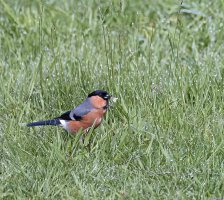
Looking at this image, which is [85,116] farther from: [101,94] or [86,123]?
[101,94]

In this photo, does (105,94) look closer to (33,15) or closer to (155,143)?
(155,143)

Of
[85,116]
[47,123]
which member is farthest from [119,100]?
[47,123]

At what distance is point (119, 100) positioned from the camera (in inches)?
223

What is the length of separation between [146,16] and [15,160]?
3002 mm

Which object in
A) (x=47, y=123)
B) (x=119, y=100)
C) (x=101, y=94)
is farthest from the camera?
(x=119, y=100)

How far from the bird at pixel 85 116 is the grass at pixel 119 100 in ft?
0.27

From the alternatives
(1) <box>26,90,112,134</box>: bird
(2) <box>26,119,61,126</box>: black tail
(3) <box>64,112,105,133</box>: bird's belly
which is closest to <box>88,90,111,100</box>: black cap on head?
(1) <box>26,90,112,134</box>: bird

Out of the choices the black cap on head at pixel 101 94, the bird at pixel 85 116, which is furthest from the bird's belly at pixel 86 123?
the black cap on head at pixel 101 94

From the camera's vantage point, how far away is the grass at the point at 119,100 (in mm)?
4562

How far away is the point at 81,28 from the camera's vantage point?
283 inches

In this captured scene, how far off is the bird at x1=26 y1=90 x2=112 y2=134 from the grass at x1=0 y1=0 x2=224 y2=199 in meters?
0.08

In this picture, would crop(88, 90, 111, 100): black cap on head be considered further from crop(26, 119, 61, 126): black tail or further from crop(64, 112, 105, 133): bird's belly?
crop(26, 119, 61, 126): black tail

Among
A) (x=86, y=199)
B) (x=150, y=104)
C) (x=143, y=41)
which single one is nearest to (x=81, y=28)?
(x=143, y=41)

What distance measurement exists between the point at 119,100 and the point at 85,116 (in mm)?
375
